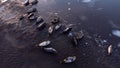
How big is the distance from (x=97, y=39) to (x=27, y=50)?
287cm

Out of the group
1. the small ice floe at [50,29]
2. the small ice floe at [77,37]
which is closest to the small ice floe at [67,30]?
the small ice floe at [77,37]

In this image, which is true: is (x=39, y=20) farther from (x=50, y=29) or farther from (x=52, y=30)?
(x=52, y=30)

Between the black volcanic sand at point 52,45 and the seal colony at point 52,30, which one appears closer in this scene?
the black volcanic sand at point 52,45

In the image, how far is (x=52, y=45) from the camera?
849cm

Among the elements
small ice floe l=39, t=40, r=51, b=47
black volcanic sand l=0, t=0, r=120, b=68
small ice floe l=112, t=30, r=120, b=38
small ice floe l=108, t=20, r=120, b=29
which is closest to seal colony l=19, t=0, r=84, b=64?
small ice floe l=39, t=40, r=51, b=47

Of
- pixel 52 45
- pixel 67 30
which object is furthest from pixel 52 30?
pixel 52 45

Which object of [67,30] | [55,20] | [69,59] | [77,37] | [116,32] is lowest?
[69,59]

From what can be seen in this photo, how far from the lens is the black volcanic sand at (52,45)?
771 cm

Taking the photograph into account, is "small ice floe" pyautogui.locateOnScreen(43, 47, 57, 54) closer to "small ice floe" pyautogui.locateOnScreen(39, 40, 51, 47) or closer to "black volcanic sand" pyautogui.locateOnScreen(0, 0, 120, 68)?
"black volcanic sand" pyautogui.locateOnScreen(0, 0, 120, 68)

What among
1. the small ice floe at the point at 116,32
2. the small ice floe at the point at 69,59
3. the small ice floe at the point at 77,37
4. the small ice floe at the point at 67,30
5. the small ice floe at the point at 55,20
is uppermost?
the small ice floe at the point at 55,20

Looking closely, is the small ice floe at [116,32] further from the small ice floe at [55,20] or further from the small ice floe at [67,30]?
the small ice floe at [55,20]

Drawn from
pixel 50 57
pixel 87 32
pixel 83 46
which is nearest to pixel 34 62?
pixel 50 57

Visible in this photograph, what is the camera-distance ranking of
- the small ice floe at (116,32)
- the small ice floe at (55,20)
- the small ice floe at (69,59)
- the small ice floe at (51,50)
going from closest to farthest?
the small ice floe at (69,59)
the small ice floe at (51,50)
the small ice floe at (116,32)
the small ice floe at (55,20)

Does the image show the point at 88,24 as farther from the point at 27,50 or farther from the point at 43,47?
the point at 27,50
